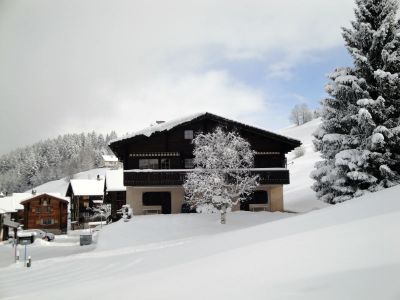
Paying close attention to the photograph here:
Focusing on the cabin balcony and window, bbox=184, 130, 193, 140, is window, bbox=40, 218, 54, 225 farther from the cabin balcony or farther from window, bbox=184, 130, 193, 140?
window, bbox=184, 130, 193, 140

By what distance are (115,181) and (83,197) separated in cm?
2529

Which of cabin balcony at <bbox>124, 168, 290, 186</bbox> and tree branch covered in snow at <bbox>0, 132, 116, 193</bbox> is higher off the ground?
tree branch covered in snow at <bbox>0, 132, 116, 193</bbox>

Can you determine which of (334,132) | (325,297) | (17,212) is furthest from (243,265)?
(17,212)

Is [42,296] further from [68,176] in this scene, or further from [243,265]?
[68,176]

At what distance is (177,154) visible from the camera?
35312 mm

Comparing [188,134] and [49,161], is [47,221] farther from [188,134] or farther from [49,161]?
[49,161]

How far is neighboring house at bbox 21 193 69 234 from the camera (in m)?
65.7

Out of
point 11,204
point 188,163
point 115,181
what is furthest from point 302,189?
point 11,204

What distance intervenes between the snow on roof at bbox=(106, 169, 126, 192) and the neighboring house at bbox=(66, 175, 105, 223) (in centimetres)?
1750

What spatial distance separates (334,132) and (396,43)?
250 inches

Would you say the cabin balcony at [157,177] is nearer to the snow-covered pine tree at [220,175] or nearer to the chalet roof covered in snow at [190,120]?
the snow-covered pine tree at [220,175]

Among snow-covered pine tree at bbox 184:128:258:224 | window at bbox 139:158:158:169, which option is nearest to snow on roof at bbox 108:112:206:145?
window at bbox 139:158:158:169

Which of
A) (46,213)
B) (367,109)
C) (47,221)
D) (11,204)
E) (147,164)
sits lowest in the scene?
(47,221)

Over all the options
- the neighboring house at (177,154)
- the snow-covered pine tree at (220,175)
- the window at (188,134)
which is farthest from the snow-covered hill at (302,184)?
the window at (188,134)
